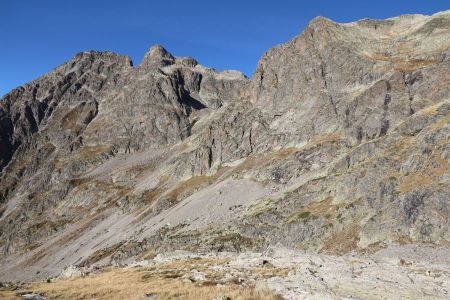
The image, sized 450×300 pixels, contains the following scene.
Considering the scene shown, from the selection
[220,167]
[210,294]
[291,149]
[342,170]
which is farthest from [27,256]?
[210,294]

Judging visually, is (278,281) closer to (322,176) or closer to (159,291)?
(159,291)

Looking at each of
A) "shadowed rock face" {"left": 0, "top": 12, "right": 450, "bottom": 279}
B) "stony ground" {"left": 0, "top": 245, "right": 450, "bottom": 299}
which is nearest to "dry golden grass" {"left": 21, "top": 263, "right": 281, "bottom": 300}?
"stony ground" {"left": 0, "top": 245, "right": 450, "bottom": 299}

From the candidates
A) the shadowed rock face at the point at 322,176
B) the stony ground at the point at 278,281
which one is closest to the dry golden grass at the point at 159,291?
the stony ground at the point at 278,281

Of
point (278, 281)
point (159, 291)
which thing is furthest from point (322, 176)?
point (159, 291)

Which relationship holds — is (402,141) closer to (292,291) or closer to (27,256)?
(292,291)

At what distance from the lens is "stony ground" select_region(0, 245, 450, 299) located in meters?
26.1

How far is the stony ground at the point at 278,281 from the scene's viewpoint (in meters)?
26.1

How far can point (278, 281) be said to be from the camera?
97.7 feet

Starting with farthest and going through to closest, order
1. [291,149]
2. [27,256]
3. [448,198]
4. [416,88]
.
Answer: [27,256] < [291,149] < [416,88] < [448,198]

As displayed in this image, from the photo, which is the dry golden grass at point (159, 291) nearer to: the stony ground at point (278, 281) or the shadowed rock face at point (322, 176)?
the stony ground at point (278, 281)

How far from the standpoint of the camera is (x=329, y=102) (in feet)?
553

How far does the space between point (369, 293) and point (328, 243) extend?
2579 inches

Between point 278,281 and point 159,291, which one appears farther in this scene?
point 278,281

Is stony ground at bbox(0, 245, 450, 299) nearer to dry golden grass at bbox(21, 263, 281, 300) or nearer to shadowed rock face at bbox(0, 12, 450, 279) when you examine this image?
dry golden grass at bbox(21, 263, 281, 300)
